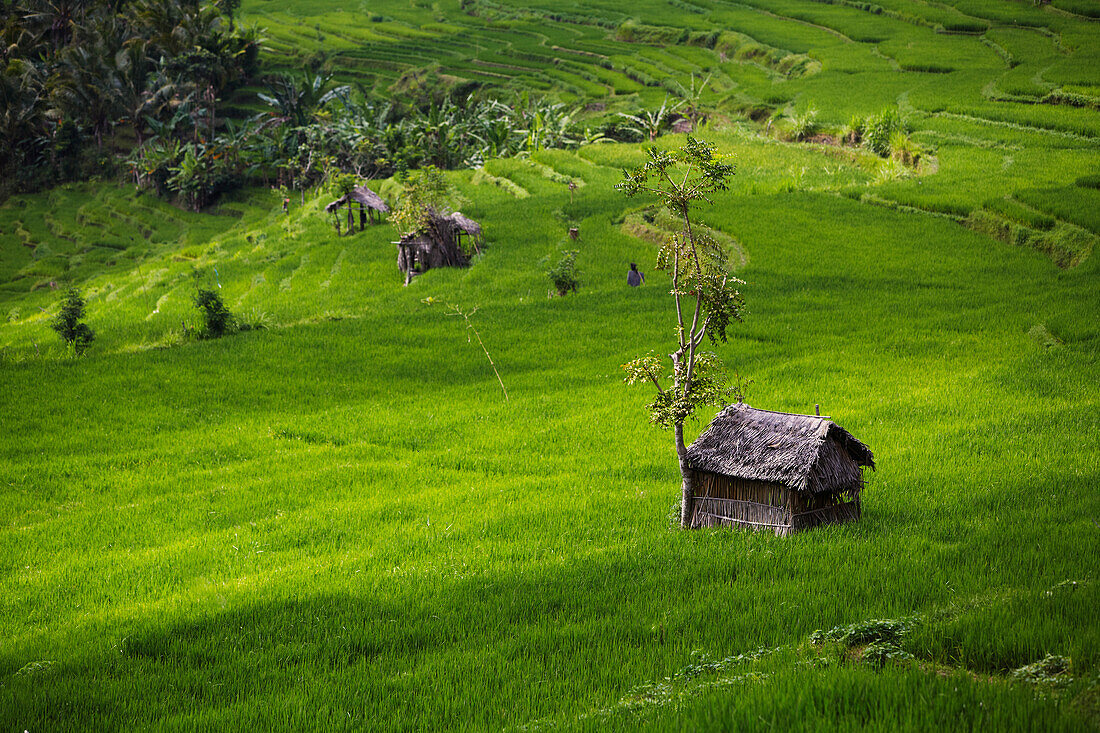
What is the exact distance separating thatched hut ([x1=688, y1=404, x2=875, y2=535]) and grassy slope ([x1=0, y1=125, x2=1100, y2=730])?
0.37m

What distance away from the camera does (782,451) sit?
9.16m

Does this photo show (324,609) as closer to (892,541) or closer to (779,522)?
(779,522)

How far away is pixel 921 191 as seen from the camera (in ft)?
92.5

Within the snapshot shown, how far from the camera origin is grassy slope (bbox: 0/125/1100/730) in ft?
20.0

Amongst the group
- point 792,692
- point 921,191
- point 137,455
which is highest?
point 921,191

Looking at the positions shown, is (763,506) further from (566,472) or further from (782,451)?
(566,472)

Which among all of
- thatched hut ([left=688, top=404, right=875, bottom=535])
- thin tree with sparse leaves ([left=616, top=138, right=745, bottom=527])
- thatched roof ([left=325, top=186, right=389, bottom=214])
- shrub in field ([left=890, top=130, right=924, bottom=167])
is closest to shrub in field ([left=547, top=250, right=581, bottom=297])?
thatched roof ([left=325, top=186, right=389, bottom=214])

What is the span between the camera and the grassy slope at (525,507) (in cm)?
610

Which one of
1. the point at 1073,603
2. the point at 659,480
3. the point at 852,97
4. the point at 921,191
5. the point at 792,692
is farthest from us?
the point at 852,97

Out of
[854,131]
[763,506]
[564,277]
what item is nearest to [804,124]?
[854,131]

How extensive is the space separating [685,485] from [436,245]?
59.7 ft

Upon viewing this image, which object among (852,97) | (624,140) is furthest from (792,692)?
(624,140)

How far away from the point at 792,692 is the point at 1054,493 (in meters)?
6.04

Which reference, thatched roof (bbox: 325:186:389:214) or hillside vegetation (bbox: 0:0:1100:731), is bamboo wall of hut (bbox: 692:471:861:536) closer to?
hillside vegetation (bbox: 0:0:1100:731)
